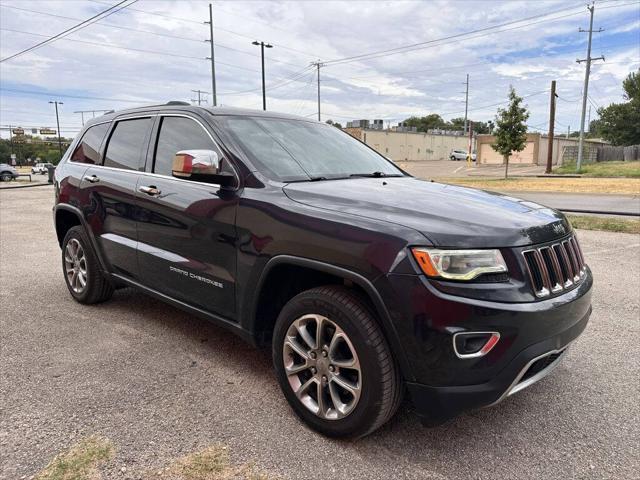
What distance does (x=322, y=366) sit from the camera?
8.38 ft

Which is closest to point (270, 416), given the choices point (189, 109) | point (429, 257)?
point (429, 257)

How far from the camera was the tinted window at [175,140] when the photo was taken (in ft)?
11.1

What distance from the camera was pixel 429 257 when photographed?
7.11ft

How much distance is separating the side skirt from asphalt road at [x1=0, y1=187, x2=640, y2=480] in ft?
1.22

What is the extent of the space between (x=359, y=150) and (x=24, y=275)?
14.6ft

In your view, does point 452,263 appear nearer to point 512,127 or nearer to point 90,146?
point 90,146

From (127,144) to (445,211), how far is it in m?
2.82

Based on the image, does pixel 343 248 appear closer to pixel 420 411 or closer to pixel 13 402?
pixel 420 411

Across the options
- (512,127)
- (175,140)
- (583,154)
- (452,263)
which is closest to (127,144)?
(175,140)

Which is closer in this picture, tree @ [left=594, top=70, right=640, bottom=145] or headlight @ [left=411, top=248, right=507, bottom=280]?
headlight @ [left=411, top=248, right=507, bottom=280]

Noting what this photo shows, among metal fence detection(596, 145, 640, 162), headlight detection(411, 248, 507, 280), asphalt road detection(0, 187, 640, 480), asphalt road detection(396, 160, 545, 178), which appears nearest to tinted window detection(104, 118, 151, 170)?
asphalt road detection(0, 187, 640, 480)

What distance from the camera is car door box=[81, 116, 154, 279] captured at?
3.82 meters

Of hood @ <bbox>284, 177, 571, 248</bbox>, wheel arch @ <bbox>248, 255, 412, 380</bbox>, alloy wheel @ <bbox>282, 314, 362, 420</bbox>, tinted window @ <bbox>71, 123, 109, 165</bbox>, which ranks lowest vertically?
alloy wheel @ <bbox>282, 314, 362, 420</bbox>

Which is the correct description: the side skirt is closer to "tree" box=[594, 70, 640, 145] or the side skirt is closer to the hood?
the hood
